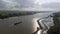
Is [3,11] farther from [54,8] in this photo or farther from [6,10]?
[54,8]

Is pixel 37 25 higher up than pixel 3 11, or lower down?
lower down

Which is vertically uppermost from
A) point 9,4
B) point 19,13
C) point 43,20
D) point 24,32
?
point 9,4

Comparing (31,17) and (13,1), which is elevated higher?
(13,1)

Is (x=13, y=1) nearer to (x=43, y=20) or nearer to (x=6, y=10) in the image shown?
(x=6, y=10)

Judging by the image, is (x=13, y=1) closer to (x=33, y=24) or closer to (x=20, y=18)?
(x=20, y=18)

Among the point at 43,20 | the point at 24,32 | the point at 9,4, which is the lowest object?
the point at 24,32

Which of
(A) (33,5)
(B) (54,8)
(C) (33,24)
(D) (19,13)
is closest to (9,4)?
(D) (19,13)

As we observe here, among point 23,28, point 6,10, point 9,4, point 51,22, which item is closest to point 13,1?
point 9,4
